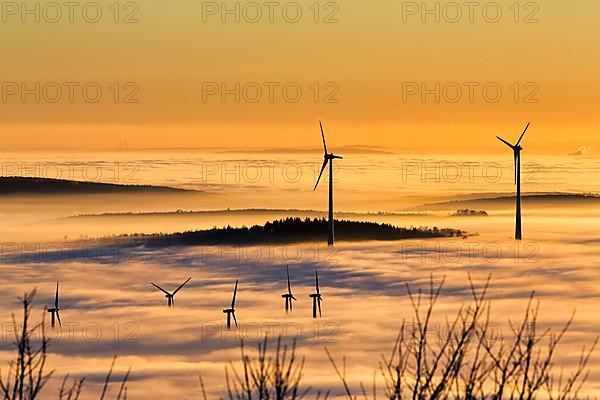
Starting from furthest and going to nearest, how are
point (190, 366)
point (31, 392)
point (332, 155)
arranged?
point (190, 366) → point (332, 155) → point (31, 392)

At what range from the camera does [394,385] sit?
23.7m

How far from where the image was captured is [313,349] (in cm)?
19512

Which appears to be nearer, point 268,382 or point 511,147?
point 268,382

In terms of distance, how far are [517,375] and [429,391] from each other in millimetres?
1525

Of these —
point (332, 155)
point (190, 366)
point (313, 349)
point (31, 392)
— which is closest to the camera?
point (31, 392)

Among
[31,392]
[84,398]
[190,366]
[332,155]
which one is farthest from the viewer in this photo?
[84,398]

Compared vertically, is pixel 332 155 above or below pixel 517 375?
above

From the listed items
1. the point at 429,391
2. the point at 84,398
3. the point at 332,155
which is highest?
the point at 332,155

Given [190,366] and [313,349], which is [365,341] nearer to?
[313,349]

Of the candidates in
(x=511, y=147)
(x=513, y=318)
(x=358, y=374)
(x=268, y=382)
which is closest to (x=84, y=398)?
(x=358, y=374)

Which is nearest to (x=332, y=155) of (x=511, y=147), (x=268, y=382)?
(x=511, y=147)

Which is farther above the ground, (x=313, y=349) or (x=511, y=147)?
(x=511, y=147)

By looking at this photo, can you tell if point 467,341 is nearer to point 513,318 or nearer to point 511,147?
point 511,147

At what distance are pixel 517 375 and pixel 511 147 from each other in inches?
4323
